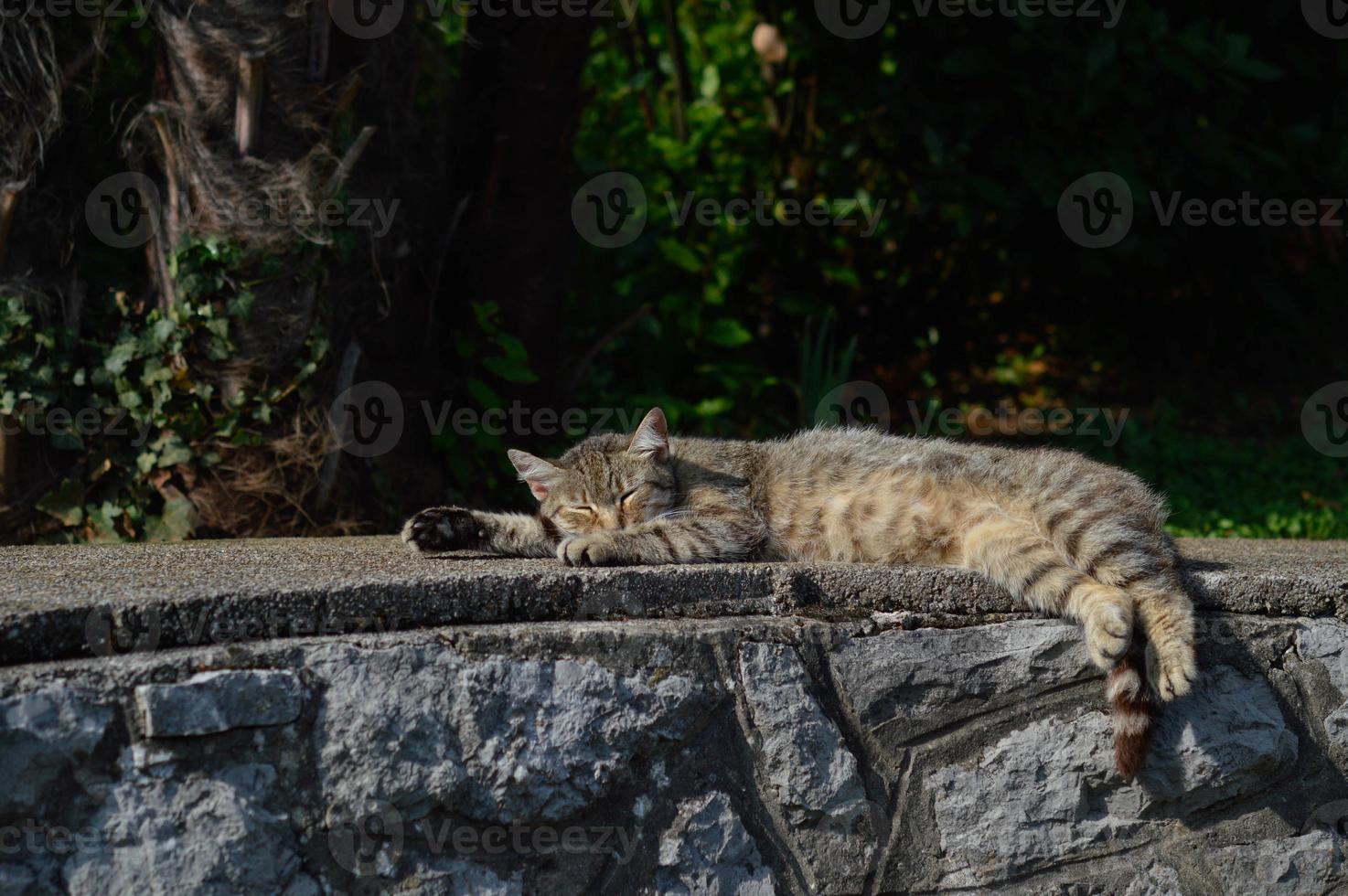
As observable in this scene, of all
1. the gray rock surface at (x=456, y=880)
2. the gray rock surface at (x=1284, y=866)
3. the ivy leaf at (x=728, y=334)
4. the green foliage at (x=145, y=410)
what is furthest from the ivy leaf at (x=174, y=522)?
the gray rock surface at (x=1284, y=866)

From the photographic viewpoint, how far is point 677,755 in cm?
268

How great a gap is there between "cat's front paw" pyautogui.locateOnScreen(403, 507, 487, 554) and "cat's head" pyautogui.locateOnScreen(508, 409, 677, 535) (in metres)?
0.32

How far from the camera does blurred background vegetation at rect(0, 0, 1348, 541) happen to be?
3898mm

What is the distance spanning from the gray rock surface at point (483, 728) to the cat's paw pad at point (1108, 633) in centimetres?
96

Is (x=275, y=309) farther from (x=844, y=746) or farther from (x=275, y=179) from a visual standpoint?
(x=844, y=746)

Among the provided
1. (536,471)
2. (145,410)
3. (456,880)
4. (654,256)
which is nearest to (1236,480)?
(654,256)

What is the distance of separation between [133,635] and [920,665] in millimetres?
1733

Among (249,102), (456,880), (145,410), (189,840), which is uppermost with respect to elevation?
(249,102)

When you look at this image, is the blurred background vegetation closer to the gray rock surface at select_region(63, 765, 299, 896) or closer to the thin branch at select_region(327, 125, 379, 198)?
the thin branch at select_region(327, 125, 379, 198)

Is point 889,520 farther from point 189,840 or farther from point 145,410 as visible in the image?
point 145,410

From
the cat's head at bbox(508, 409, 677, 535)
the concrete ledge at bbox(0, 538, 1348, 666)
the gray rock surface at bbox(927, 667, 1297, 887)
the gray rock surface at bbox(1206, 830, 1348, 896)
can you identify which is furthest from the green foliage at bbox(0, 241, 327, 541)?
the gray rock surface at bbox(1206, 830, 1348, 896)

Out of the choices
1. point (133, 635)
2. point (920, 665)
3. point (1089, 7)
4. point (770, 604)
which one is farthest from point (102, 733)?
point (1089, 7)

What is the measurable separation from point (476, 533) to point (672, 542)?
0.55 m

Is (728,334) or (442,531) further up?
(728,334)
